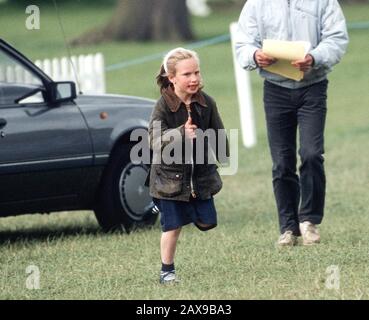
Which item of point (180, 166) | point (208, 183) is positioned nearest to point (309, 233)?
point (208, 183)

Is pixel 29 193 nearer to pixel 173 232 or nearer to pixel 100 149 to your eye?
pixel 100 149

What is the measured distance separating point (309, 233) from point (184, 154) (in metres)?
1.84

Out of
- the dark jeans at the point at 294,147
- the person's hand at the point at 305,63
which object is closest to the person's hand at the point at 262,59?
the person's hand at the point at 305,63

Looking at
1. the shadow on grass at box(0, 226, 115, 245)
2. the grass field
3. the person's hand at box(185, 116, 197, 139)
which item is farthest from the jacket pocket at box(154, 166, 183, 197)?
the shadow on grass at box(0, 226, 115, 245)

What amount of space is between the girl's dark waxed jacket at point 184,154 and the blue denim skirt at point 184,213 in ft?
0.19

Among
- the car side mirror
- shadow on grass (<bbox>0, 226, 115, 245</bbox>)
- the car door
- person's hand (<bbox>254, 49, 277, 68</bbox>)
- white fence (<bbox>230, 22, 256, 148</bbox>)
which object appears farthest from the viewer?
white fence (<bbox>230, 22, 256, 148</bbox>)

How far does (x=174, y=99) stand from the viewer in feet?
27.1

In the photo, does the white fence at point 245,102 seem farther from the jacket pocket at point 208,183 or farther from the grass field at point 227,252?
the jacket pocket at point 208,183

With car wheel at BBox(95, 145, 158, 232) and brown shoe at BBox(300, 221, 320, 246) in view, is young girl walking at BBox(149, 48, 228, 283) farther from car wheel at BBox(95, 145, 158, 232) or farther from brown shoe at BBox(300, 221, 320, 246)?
car wheel at BBox(95, 145, 158, 232)

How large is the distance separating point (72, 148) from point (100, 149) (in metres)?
0.31

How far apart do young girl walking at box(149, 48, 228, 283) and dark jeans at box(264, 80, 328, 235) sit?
1494mm

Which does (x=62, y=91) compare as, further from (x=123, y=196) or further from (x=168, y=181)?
(x=168, y=181)

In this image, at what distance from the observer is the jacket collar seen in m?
8.26
